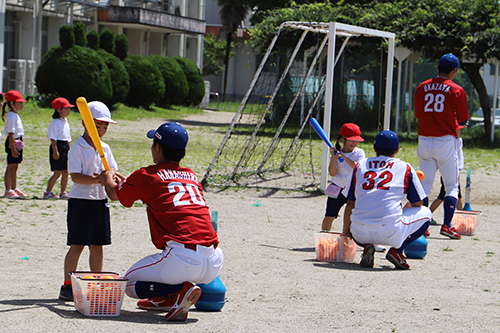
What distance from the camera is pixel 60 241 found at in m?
8.40

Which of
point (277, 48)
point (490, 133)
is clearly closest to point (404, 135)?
point (490, 133)

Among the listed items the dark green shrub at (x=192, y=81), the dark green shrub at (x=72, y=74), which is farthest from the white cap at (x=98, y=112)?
the dark green shrub at (x=192, y=81)

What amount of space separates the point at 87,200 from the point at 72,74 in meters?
26.6

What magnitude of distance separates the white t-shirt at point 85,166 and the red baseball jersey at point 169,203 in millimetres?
523

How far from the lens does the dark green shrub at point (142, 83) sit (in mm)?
37750

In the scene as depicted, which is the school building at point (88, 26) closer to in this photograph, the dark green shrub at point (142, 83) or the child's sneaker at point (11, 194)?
the dark green shrub at point (142, 83)

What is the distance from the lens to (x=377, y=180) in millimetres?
7414

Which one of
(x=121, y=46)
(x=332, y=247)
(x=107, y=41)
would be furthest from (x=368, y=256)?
(x=121, y=46)

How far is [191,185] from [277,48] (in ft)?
67.9

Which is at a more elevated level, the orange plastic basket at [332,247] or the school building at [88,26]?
the school building at [88,26]

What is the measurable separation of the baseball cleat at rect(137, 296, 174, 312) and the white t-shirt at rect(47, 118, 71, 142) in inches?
242

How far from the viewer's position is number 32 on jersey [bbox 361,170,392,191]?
290 inches

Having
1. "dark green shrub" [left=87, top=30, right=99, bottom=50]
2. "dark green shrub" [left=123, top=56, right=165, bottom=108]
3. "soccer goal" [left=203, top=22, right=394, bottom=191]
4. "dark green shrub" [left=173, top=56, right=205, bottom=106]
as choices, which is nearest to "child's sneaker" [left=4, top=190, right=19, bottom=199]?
"soccer goal" [left=203, top=22, right=394, bottom=191]

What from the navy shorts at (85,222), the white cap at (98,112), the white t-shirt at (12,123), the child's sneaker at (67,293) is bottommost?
the child's sneaker at (67,293)
